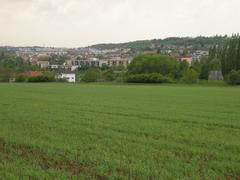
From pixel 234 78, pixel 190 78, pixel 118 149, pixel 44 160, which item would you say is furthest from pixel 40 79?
pixel 44 160

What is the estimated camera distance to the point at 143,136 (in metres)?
12.2

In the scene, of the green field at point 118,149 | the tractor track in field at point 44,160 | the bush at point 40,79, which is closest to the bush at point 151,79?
the bush at point 40,79

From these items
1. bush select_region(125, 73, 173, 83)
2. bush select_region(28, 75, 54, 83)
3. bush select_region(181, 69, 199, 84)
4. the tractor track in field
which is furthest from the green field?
bush select_region(28, 75, 54, 83)

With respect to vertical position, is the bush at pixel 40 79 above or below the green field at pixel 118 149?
below

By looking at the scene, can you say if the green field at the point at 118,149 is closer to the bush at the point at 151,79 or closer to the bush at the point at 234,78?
the bush at the point at 234,78

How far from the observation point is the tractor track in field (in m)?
7.85

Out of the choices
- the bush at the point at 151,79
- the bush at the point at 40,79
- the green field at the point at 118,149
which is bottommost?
the bush at the point at 40,79

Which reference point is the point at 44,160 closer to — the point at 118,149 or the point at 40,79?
the point at 118,149

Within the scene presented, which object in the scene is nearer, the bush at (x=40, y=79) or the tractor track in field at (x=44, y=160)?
the tractor track in field at (x=44, y=160)

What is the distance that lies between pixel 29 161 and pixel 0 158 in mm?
918

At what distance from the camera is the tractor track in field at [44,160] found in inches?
309

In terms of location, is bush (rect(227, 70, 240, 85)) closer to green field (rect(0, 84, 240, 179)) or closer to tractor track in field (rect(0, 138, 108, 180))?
green field (rect(0, 84, 240, 179))

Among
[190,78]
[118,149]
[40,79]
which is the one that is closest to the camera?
[118,149]

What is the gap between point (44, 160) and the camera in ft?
28.9
